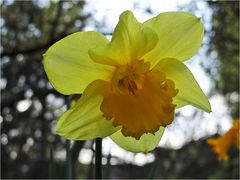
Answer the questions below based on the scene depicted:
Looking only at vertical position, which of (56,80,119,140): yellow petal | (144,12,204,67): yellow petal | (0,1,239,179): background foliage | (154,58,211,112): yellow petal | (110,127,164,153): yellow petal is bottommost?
(0,1,239,179): background foliage

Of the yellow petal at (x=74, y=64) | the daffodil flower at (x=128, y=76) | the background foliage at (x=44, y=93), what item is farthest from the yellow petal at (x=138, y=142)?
the background foliage at (x=44, y=93)

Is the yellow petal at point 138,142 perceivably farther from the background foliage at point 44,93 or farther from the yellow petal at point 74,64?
the background foliage at point 44,93

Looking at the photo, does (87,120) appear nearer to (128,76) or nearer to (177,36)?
(128,76)

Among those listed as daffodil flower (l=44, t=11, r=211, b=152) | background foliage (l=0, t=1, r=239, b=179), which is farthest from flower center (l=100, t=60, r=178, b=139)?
background foliage (l=0, t=1, r=239, b=179)

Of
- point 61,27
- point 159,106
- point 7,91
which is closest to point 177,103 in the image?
point 159,106

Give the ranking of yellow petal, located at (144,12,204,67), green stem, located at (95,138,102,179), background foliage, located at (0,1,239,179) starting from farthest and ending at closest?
background foliage, located at (0,1,239,179) → yellow petal, located at (144,12,204,67) → green stem, located at (95,138,102,179)

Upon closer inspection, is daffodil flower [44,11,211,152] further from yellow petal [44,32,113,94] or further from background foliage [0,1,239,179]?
background foliage [0,1,239,179]

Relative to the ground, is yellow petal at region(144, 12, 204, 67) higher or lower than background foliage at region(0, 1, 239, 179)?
higher

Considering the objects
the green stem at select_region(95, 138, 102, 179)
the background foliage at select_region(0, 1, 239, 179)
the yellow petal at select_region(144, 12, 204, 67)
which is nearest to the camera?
the green stem at select_region(95, 138, 102, 179)
